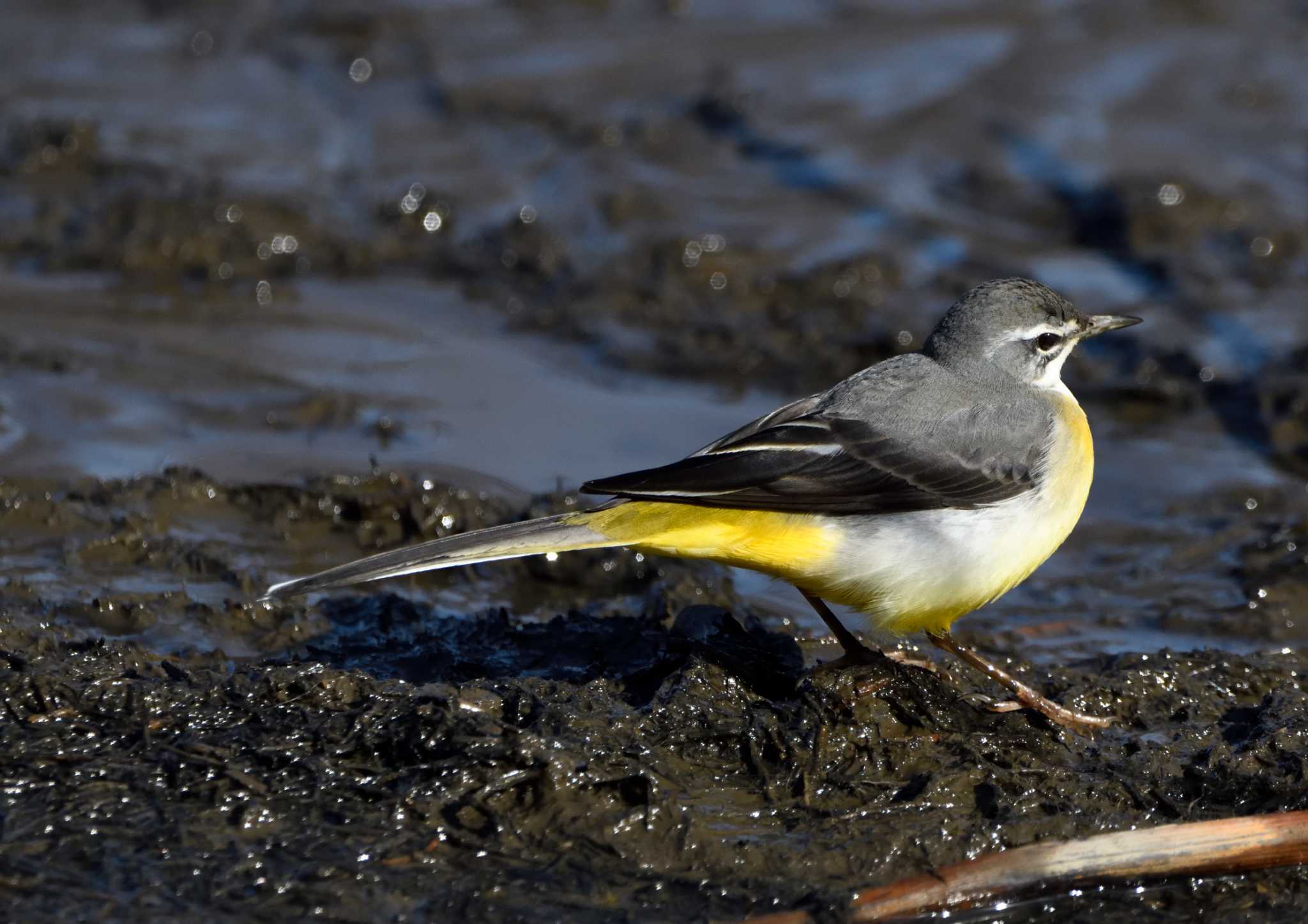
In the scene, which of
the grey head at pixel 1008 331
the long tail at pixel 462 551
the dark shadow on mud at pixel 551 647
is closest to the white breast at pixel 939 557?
the dark shadow on mud at pixel 551 647

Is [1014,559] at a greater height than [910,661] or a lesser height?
greater

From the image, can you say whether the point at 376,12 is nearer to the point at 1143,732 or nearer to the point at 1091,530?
the point at 1091,530

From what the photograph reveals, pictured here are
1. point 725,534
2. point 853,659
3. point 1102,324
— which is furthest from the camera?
point 1102,324

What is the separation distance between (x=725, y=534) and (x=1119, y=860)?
191 centimetres

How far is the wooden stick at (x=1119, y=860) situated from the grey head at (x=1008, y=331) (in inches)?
91.4

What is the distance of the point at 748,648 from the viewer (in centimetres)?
670

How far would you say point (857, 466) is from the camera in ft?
21.5

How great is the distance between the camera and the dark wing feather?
6324mm

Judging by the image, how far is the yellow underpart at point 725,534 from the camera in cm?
632

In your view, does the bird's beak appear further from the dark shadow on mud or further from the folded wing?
the dark shadow on mud

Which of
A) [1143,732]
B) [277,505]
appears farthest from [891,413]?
[277,505]

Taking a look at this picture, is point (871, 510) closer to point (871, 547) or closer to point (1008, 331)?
point (871, 547)

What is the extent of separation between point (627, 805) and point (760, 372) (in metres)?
5.34

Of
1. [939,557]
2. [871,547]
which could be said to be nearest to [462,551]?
[871,547]
